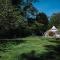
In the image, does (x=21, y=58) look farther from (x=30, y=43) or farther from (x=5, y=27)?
(x=5, y=27)

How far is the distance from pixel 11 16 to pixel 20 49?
16.5 meters

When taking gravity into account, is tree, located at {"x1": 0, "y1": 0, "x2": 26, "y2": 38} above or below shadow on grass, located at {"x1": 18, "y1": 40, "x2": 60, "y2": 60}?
above

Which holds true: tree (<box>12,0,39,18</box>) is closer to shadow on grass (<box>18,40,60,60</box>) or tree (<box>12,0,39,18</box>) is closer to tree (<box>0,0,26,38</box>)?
tree (<box>0,0,26,38</box>)

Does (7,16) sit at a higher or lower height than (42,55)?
higher

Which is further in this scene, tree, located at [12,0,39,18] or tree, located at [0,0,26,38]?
tree, located at [12,0,39,18]

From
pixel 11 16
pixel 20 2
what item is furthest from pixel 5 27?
pixel 20 2

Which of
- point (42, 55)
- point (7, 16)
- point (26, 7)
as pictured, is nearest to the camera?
point (42, 55)

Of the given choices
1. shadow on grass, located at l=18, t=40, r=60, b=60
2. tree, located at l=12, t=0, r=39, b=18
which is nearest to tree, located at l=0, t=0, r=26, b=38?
tree, located at l=12, t=0, r=39, b=18

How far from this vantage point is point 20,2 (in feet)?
90.6

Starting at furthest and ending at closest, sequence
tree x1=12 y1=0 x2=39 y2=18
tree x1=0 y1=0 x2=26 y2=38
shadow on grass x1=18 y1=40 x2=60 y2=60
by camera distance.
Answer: tree x1=12 y1=0 x2=39 y2=18 < tree x1=0 y1=0 x2=26 y2=38 < shadow on grass x1=18 y1=40 x2=60 y2=60

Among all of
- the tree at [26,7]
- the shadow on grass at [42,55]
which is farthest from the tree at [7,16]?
the shadow on grass at [42,55]

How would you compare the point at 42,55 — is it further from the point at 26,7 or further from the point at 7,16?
the point at 26,7

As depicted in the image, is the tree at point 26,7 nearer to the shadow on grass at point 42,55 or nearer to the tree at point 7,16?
the tree at point 7,16

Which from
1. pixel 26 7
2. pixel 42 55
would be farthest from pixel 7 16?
pixel 42 55
